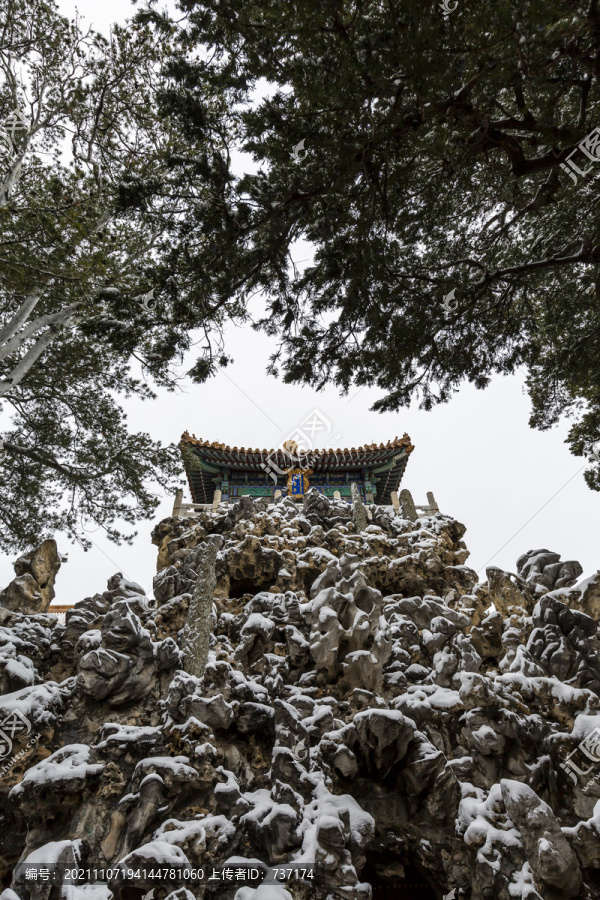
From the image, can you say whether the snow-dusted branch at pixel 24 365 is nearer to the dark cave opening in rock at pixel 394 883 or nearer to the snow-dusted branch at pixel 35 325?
the snow-dusted branch at pixel 35 325

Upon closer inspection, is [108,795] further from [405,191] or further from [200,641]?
[405,191]

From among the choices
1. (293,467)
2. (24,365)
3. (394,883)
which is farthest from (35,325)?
(293,467)

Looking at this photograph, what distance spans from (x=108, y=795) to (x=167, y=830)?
39.8 inches

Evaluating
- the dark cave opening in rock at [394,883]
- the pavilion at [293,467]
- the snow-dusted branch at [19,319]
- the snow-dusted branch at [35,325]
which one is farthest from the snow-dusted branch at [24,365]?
the pavilion at [293,467]

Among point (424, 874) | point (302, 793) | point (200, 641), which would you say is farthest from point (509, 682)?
point (200, 641)

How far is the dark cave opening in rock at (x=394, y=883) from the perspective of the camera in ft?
22.7

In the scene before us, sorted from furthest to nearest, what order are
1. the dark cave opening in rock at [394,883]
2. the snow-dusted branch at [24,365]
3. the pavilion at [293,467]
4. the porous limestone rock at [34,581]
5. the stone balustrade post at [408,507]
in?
the pavilion at [293,467] < the stone balustrade post at [408,507] < the porous limestone rock at [34,581] < the dark cave opening in rock at [394,883] < the snow-dusted branch at [24,365]

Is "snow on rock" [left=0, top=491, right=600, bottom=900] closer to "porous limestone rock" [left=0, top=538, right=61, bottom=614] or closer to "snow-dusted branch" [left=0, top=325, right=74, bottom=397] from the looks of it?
"porous limestone rock" [left=0, top=538, right=61, bottom=614]

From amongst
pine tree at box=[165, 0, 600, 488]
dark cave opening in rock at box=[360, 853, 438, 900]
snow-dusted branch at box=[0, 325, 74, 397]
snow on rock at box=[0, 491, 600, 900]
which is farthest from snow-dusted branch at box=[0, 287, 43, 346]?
dark cave opening in rock at box=[360, 853, 438, 900]

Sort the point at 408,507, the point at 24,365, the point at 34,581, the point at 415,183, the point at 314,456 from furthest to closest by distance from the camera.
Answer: the point at 314,456 < the point at 408,507 < the point at 34,581 < the point at 24,365 < the point at 415,183

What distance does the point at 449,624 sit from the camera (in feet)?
28.5

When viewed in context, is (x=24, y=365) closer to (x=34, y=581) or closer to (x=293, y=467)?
(x=34, y=581)

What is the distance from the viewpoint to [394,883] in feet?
23.8

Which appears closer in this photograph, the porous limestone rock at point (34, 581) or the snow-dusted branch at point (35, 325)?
the snow-dusted branch at point (35, 325)
